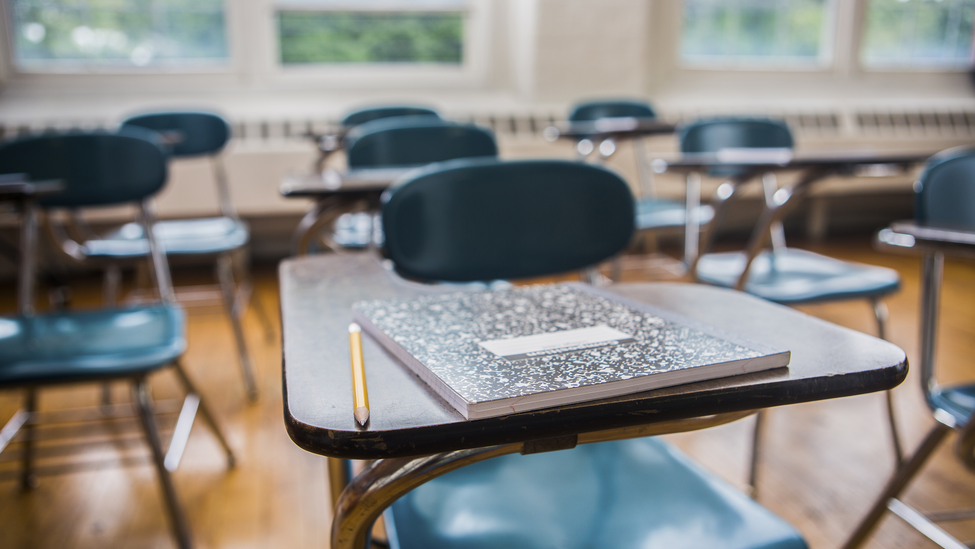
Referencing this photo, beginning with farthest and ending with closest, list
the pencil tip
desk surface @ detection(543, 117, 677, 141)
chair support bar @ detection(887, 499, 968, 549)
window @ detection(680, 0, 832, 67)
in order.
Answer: window @ detection(680, 0, 832, 67) < desk surface @ detection(543, 117, 677, 141) < chair support bar @ detection(887, 499, 968, 549) < the pencil tip

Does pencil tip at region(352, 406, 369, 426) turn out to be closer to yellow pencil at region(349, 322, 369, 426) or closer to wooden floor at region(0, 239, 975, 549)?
yellow pencil at region(349, 322, 369, 426)

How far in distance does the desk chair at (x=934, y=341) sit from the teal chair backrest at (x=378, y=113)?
215 cm

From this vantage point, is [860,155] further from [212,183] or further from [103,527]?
[212,183]

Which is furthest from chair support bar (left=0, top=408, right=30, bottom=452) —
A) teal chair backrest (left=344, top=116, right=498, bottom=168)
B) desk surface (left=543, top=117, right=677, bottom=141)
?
desk surface (left=543, top=117, right=677, bottom=141)

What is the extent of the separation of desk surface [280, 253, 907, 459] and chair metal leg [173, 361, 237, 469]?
107 cm

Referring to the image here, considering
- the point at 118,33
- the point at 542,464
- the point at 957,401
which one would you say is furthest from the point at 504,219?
the point at 118,33

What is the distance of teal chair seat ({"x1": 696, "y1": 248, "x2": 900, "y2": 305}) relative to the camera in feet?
5.81

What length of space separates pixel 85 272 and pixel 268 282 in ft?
3.78

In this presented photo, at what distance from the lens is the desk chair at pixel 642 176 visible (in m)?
2.72

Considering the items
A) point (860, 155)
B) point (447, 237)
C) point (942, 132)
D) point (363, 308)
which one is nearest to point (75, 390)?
point (447, 237)

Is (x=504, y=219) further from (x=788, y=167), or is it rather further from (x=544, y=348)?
(x=788, y=167)

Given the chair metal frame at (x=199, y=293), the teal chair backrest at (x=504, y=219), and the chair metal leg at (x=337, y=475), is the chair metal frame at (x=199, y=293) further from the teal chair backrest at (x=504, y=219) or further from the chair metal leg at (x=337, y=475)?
the chair metal leg at (x=337, y=475)

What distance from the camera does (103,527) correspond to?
1.61m

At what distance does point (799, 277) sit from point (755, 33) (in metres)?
3.52
